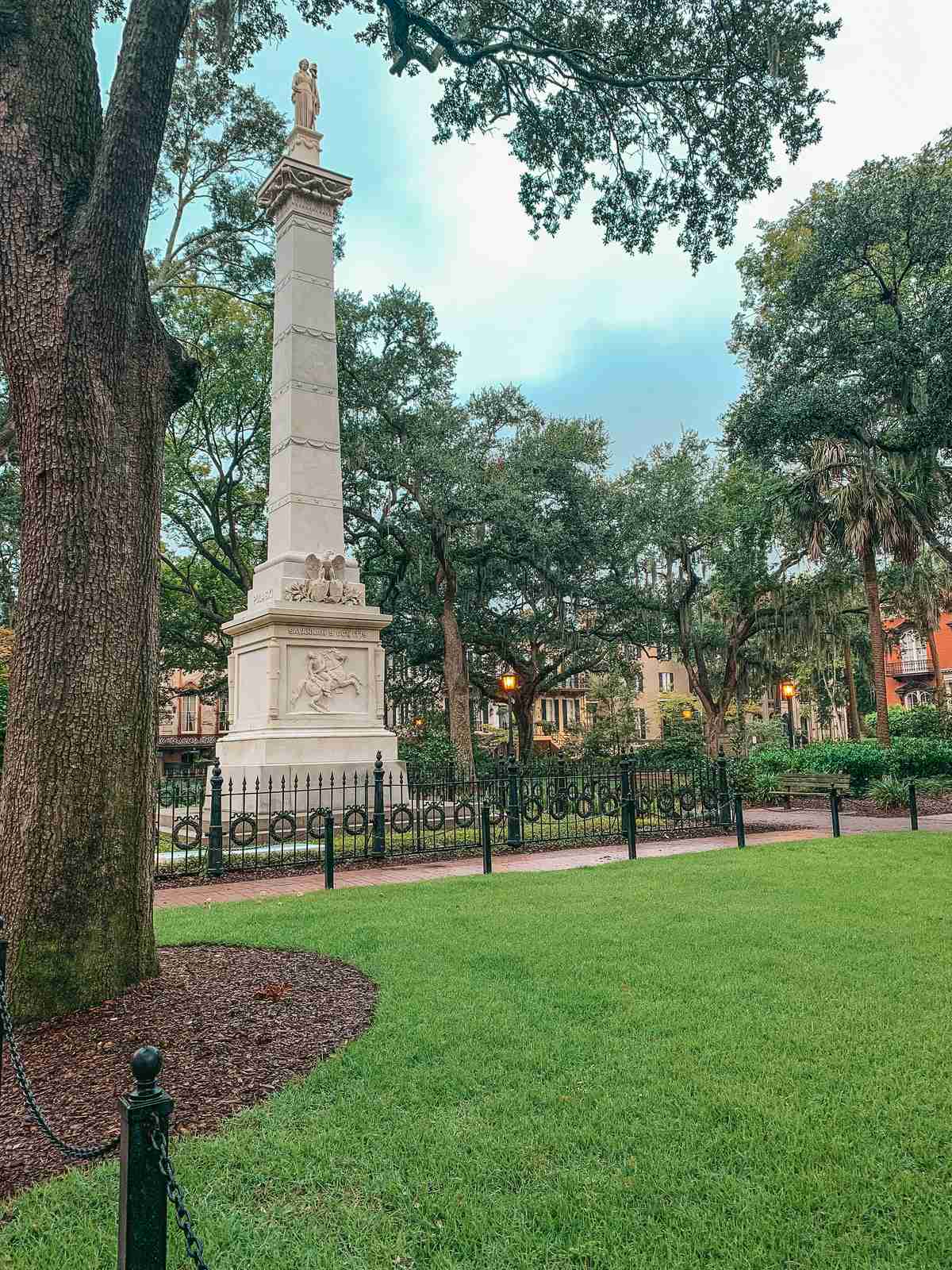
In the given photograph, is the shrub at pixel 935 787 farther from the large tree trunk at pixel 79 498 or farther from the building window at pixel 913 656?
the building window at pixel 913 656

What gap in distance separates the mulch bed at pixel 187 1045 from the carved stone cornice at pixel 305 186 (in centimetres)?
1588

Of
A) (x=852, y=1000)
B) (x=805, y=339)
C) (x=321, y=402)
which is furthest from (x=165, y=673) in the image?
(x=852, y=1000)

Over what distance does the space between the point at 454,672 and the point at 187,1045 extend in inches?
856

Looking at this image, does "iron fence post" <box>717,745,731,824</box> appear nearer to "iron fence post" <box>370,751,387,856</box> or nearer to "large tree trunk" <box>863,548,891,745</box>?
"iron fence post" <box>370,751,387,856</box>

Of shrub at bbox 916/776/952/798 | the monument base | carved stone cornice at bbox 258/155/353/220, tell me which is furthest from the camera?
shrub at bbox 916/776/952/798

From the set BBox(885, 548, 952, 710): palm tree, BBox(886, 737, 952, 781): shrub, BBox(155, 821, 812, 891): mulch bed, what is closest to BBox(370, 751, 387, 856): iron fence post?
BBox(155, 821, 812, 891): mulch bed

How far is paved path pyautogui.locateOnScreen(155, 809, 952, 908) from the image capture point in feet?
30.9

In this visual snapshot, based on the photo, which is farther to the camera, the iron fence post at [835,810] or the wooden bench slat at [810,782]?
the wooden bench slat at [810,782]

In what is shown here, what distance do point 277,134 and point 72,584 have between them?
19011 mm

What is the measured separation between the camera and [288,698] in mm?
14164

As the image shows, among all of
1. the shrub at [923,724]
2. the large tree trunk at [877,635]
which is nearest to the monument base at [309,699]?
the large tree trunk at [877,635]

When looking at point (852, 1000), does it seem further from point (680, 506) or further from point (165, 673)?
point (165, 673)

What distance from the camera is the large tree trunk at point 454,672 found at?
2534 centimetres

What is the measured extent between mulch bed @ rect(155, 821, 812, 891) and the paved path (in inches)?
5.3
